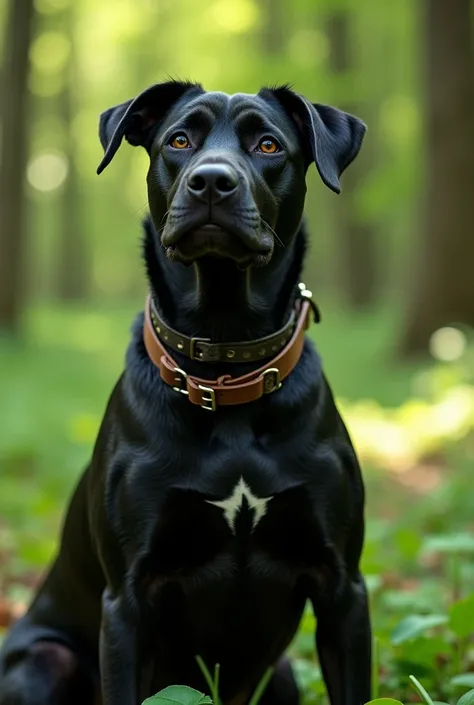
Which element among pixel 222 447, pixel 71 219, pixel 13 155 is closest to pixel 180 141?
pixel 222 447

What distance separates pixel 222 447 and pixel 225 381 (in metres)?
0.18

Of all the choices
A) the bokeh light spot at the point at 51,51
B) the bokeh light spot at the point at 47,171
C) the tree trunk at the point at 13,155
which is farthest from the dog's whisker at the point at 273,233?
the bokeh light spot at the point at 47,171

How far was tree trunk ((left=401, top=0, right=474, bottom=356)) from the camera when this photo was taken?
426 inches

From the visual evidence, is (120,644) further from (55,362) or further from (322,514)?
(55,362)

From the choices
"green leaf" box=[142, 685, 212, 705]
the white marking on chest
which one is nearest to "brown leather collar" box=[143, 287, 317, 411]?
the white marking on chest

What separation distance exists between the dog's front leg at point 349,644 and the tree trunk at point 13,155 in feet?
35.7

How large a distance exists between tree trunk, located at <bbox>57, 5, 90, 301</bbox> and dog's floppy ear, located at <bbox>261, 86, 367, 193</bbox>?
65.7ft

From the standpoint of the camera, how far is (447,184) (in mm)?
10898

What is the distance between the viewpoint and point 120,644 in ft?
8.59

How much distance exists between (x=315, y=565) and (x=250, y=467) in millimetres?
330

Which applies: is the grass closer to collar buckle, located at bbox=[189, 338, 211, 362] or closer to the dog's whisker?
collar buckle, located at bbox=[189, 338, 211, 362]

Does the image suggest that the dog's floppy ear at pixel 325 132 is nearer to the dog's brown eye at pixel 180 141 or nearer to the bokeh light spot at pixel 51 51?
the dog's brown eye at pixel 180 141

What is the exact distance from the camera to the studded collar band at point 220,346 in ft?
9.14

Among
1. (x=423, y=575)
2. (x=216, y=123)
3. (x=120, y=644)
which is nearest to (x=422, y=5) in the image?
(x=423, y=575)
